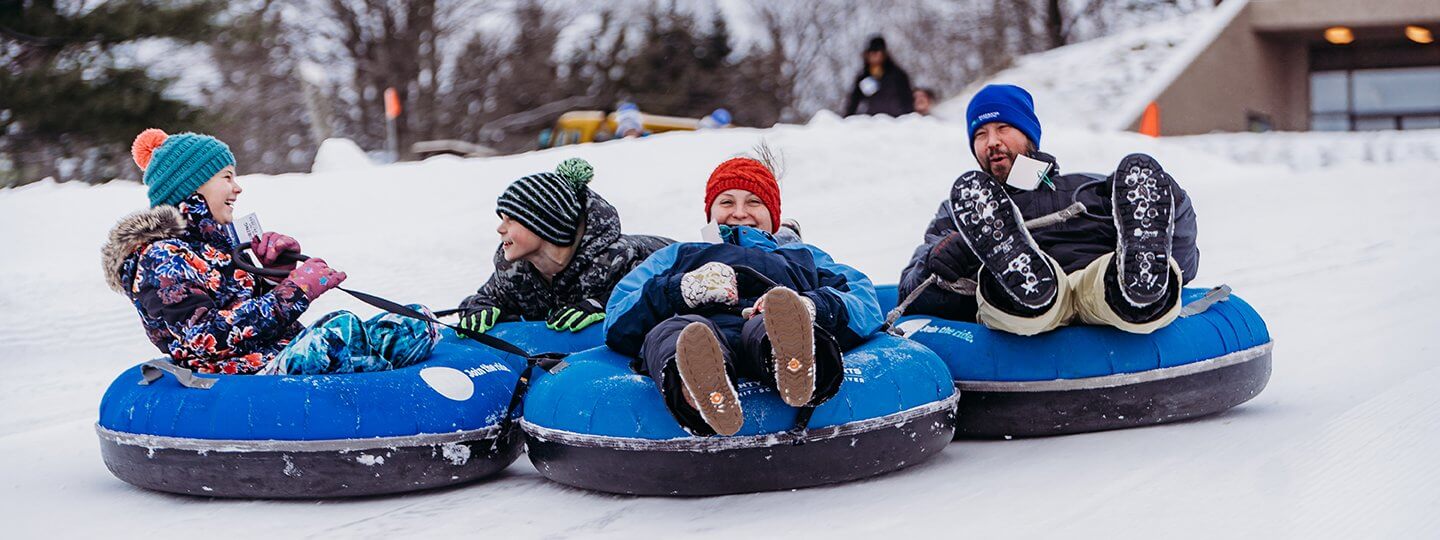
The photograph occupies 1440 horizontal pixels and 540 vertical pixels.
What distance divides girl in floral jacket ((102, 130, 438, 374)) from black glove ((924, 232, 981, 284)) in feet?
5.34

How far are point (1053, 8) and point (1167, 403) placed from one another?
24834mm

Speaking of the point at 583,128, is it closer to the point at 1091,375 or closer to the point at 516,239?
the point at 516,239

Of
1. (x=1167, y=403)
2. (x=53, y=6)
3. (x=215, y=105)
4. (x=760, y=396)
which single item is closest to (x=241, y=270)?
(x=760, y=396)

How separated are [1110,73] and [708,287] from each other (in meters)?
16.5

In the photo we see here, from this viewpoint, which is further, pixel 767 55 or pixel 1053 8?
pixel 767 55

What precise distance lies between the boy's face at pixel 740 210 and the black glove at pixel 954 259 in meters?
0.55

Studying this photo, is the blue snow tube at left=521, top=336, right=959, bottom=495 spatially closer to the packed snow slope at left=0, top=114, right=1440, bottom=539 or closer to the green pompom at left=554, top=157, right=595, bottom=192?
the packed snow slope at left=0, top=114, right=1440, bottom=539

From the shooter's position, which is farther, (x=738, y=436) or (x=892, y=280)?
(x=892, y=280)

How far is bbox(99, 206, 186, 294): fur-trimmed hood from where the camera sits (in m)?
4.04

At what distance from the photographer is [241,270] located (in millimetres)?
4184

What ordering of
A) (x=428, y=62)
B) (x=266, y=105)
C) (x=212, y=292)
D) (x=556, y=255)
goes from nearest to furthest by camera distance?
(x=212, y=292), (x=556, y=255), (x=428, y=62), (x=266, y=105)

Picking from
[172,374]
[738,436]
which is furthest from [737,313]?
[172,374]

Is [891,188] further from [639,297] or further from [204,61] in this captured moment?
[204,61]

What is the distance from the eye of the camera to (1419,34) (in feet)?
64.9
